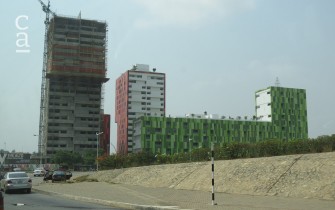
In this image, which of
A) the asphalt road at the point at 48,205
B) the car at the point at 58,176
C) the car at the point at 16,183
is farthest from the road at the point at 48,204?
the car at the point at 58,176

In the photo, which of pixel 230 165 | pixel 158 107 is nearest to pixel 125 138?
pixel 158 107

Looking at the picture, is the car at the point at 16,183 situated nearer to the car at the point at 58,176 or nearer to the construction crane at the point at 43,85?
the car at the point at 58,176

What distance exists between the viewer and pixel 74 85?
15438 centimetres

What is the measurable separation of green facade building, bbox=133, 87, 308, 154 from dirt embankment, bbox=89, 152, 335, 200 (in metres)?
94.2

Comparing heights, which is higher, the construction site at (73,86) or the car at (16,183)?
the construction site at (73,86)

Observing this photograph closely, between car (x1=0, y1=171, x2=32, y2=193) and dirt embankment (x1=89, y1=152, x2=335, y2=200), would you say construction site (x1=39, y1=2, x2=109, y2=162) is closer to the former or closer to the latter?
car (x1=0, y1=171, x2=32, y2=193)

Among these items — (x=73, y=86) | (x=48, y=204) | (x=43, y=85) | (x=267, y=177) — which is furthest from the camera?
(x=43, y=85)

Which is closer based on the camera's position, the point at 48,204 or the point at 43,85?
the point at 48,204

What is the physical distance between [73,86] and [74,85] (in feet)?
1.80

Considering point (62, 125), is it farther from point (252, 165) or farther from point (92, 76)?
point (252, 165)

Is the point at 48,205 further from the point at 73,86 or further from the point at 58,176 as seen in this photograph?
the point at 73,86

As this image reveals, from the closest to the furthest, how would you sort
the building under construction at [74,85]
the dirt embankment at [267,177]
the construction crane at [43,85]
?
1. the dirt embankment at [267,177]
2. the building under construction at [74,85]
3. the construction crane at [43,85]

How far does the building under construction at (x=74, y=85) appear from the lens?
5792 inches

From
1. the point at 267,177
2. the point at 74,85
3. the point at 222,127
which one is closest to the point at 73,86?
the point at 74,85
